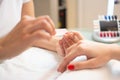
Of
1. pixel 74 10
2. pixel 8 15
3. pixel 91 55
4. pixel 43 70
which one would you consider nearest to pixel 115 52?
pixel 91 55

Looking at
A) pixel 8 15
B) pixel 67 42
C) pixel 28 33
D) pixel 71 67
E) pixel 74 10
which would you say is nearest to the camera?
pixel 28 33

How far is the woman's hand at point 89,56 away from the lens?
1.83 ft

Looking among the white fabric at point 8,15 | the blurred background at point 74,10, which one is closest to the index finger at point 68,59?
the white fabric at point 8,15

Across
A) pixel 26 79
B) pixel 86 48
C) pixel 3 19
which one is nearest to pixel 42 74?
pixel 26 79

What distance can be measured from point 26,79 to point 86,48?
198mm

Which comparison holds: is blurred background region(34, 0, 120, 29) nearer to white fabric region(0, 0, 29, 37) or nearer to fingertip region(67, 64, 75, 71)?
Result: white fabric region(0, 0, 29, 37)

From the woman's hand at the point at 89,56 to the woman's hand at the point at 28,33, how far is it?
15 cm

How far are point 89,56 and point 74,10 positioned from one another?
1230 mm

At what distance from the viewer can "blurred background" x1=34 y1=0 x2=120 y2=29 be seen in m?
1.69

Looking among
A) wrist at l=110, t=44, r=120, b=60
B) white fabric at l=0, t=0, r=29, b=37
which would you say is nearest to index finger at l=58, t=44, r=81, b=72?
wrist at l=110, t=44, r=120, b=60

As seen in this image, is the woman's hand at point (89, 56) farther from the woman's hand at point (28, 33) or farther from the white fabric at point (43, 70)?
the woman's hand at point (28, 33)

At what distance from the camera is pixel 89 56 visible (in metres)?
0.59

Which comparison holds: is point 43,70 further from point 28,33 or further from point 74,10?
point 74,10

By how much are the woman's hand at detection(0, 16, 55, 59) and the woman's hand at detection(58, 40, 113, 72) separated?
0.15 m
